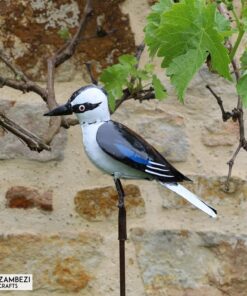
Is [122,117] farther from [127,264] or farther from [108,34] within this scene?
[127,264]

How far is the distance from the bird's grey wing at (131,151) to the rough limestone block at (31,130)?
0.48 meters

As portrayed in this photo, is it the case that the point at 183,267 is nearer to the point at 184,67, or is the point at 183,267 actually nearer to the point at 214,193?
the point at 214,193

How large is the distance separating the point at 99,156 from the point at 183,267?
1.86 feet

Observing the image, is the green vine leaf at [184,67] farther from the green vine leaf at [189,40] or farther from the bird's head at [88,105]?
the bird's head at [88,105]

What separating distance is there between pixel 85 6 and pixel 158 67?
19 centimetres

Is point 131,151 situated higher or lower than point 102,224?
higher

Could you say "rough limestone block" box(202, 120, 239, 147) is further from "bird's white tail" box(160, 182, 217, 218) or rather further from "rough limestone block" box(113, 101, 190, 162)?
"bird's white tail" box(160, 182, 217, 218)

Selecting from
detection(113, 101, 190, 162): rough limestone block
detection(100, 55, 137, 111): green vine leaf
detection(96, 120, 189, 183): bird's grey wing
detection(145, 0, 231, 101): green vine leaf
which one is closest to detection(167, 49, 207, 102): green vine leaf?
detection(145, 0, 231, 101): green vine leaf

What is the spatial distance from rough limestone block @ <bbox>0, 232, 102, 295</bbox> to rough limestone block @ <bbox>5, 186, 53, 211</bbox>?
0.06 m

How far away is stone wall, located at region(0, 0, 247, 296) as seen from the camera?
1.50 meters

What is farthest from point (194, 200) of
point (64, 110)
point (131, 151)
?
point (64, 110)

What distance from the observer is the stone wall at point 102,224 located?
1497 mm

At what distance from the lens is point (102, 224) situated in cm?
151

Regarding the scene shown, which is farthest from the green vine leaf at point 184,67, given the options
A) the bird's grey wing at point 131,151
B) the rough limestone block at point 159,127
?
the rough limestone block at point 159,127
